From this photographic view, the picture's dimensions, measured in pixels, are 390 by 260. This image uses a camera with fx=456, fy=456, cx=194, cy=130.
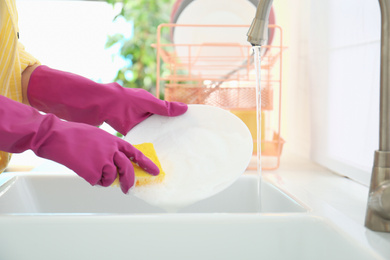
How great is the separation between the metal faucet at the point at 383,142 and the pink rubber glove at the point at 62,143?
23 centimetres

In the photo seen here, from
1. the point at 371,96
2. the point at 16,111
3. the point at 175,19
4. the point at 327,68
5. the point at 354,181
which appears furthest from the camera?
the point at 175,19

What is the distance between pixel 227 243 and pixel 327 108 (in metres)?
0.66

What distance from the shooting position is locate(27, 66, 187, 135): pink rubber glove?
31.8 inches

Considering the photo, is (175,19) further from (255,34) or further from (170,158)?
(255,34)

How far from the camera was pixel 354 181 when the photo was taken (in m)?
1.02

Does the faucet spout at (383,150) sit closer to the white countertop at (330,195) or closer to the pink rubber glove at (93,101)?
the white countertop at (330,195)

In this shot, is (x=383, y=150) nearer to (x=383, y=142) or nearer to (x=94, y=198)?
(x=383, y=142)

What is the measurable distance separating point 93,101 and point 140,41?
2518 millimetres

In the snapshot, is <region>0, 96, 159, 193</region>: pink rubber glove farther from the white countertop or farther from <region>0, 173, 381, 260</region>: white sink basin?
the white countertop

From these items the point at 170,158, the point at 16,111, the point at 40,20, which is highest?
the point at 40,20

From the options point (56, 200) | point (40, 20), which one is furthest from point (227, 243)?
point (40, 20)

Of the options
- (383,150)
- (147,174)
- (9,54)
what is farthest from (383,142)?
(9,54)

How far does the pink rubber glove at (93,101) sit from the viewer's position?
808 millimetres

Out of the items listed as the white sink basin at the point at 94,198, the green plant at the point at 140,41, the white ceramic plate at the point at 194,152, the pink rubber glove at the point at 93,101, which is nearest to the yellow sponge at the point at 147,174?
the white ceramic plate at the point at 194,152
